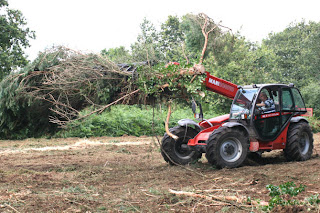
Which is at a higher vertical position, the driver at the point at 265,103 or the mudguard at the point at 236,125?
the driver at the point at 265,103

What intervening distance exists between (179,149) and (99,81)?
261 centimetres

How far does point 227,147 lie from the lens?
843cm

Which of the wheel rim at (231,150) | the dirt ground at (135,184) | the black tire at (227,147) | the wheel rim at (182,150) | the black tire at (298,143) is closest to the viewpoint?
the dirt ground at (135,184)

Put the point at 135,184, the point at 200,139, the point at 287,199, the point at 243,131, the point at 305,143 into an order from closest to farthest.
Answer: the point at 287,199 < the point at 135,184 < the point at 200,139 < the point at 243,131 < the point at 305,143

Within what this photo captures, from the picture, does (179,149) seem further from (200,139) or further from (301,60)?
(301,60)

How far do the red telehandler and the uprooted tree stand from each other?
64 centimetres

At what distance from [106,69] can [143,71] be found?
40.4 inches

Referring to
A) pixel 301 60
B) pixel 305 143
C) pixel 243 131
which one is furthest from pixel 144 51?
pixel 301 60

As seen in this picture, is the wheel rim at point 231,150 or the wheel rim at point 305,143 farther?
the wheel rim at point 305,143

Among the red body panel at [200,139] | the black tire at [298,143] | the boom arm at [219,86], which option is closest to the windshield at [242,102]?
the boom arm at [219,86]

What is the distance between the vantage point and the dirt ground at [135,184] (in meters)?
5.50

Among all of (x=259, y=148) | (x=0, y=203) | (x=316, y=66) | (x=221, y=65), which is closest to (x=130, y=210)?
(x=0, y=203)

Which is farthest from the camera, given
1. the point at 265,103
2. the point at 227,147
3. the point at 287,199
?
the point at 265,103

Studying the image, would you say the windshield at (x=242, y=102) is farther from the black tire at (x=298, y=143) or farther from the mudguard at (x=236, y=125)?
the black tire at (x=298, y=143)
